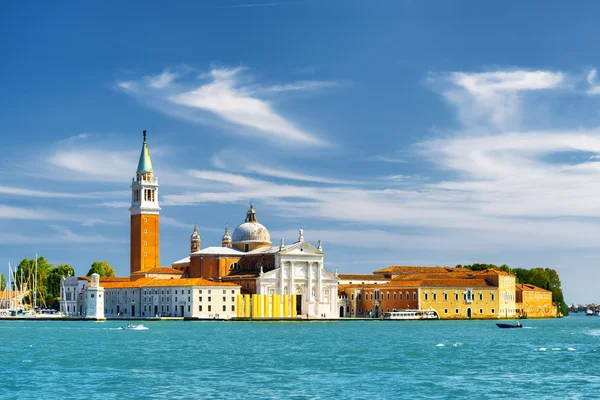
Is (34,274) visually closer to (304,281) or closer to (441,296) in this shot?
(304,281)

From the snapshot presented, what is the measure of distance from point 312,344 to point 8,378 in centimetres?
2030

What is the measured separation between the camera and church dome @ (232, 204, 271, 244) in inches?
4055

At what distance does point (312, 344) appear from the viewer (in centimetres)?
5147

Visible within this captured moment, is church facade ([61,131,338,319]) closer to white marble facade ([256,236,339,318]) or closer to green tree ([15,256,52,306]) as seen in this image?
white marble facade ([256,236,339,318])

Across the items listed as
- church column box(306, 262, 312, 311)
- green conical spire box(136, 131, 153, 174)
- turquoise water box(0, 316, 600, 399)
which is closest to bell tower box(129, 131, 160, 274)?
green conical spire box(136, 131, 153, 174)

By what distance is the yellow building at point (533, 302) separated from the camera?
10762 centimetres

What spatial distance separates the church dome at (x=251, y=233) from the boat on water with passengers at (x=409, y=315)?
50.2 feet

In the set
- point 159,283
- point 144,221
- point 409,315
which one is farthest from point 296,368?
point 144,221

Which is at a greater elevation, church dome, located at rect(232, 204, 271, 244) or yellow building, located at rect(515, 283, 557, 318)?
church dome, located at rect(232, 204, 271, 244)

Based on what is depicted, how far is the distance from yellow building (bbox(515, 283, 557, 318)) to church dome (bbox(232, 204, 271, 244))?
87.0ft

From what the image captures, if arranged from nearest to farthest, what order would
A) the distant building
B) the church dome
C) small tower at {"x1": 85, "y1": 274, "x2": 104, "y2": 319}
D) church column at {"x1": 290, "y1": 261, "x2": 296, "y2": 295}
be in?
small tower at {"x1": 85, "y1": 274, "x2": 104, "y2": 319}
church column at {"x1": 290, "y1": 261, "x2": 296, "y2": 295}
the distant building
the church dome

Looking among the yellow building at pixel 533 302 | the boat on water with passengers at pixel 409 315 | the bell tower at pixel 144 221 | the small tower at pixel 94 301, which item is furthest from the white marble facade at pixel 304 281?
the yellow building at pixel 533 302

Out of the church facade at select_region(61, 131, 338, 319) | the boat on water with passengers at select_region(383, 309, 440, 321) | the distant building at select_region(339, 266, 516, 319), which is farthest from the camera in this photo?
the distant building at select_region(339, 266, 516, 319)

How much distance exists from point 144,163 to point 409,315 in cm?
3107
